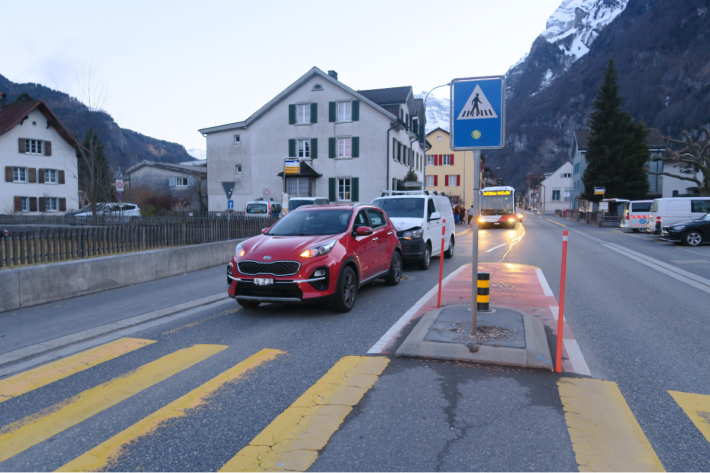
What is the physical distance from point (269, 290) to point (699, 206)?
87.2ft

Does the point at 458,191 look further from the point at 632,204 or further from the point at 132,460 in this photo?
the point at 132,460

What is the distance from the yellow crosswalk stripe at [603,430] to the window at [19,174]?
47232mm

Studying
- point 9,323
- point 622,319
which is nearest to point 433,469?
point 622,319

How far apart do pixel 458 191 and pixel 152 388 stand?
215 feet

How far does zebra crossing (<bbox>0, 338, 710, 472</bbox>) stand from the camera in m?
3.16

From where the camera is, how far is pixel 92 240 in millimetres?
11133

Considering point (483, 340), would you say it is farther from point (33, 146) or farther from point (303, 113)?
point (33, 146)

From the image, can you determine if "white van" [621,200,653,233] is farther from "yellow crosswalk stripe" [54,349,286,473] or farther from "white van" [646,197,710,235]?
"yellow crosswalk stripe" [54,349,286,473]

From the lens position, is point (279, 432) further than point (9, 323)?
No

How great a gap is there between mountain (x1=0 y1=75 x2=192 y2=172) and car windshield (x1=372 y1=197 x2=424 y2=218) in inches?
3252

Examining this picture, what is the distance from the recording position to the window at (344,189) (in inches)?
1538

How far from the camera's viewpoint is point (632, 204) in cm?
3192

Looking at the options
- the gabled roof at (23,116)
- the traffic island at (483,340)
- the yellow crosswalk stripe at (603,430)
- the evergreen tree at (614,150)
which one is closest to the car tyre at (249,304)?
the traffic island at (483,340)

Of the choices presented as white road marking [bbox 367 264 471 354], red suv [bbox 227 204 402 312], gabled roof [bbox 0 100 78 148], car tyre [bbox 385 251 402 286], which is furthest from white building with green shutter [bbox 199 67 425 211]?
white road marking [bbox 367 264 471 354]
